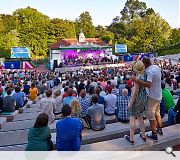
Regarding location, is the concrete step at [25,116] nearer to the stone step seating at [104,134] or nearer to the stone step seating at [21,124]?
the stone step seating at [21,124]

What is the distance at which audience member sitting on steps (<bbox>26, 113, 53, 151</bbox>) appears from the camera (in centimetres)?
412

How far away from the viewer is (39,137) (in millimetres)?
4152

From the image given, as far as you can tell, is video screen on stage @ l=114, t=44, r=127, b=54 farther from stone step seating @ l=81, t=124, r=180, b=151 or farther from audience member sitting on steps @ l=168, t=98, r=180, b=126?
stone step seating @ l=81, t=124, r=180, b=151

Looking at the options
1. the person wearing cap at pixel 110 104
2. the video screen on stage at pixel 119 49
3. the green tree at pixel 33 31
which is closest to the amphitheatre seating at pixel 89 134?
the person wearing cap at pixel 110 104

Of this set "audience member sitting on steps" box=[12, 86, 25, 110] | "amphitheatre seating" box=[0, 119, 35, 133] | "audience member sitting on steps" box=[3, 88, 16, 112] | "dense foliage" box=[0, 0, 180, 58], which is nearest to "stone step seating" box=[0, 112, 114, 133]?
"amphitheatre seating" box=[0, 119, 35, 133]

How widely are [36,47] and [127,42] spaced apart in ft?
43.5

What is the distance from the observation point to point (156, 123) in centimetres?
471

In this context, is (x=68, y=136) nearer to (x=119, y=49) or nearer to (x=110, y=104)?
(x=110, y=104)

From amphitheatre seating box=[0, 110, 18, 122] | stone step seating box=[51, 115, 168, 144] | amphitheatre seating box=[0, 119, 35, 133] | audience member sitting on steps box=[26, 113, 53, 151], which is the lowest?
amphitheatre seating box=[0, 119, 35, 133]

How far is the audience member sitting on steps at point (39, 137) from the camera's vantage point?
4.12m

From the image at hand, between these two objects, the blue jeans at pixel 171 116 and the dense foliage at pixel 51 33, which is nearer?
the blue jeans at pixel 171 116

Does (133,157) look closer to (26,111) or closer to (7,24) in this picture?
(26,111)

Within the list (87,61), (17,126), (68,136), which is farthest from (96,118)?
(87,61)

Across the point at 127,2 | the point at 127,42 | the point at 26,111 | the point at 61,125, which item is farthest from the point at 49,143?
the point at 127,2
